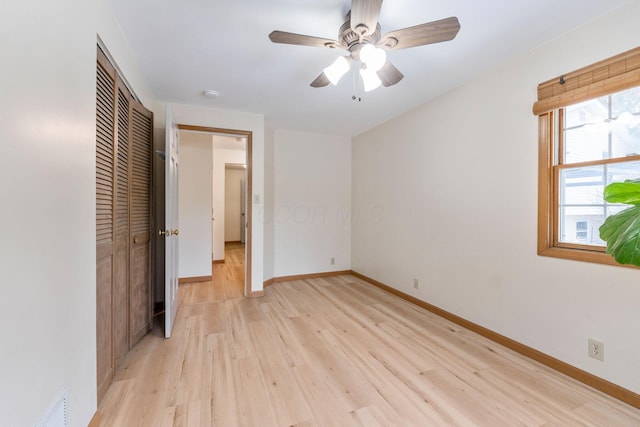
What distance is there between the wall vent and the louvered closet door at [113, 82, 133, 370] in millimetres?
792

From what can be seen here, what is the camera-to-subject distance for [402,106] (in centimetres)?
316

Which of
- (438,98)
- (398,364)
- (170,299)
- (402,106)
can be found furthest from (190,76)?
(398,364)

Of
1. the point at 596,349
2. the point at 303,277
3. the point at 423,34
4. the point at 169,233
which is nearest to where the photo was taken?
the point at 423,34

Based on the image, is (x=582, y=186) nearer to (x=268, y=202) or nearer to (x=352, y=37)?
(x=352, y=37)

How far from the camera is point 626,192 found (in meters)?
1.00

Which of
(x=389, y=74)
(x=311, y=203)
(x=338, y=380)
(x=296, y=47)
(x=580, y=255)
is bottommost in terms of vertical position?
(x=338, y=380)

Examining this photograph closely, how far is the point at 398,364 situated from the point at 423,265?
1390mm

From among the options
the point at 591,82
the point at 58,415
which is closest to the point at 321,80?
the point at 591,82

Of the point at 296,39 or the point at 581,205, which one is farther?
the point at 581,205

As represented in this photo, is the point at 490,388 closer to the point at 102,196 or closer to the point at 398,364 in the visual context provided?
the point at 398,364

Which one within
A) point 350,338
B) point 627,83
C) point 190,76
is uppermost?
point 190,76

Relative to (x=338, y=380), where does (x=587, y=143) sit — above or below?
above

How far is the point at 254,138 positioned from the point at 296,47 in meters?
1.66

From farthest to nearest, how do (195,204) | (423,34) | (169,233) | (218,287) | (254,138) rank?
(195,204)
(218,287)
(254,138)
(169,233)
(423,34)
